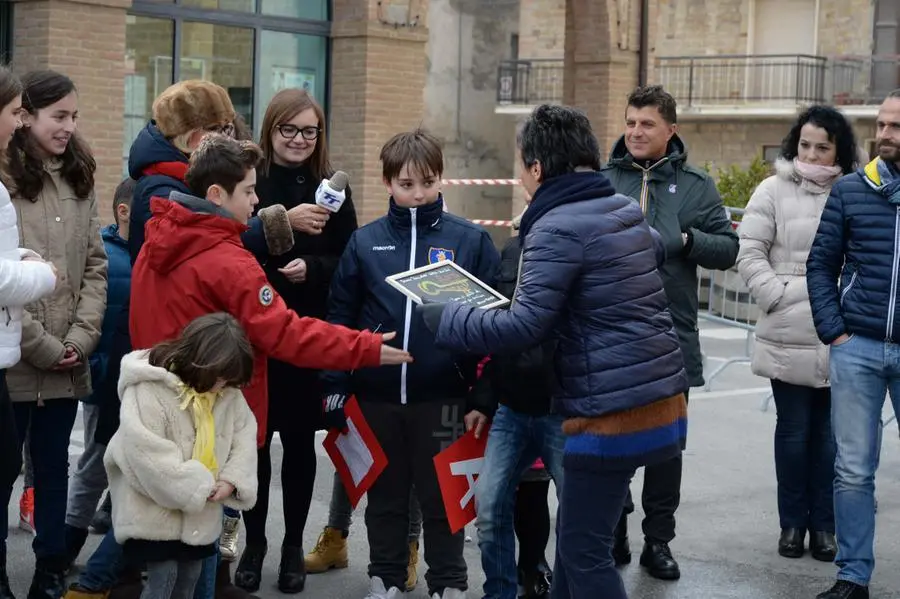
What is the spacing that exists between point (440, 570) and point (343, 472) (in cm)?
55

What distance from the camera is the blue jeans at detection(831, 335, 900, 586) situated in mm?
5969

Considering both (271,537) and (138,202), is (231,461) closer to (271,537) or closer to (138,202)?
(138,202)

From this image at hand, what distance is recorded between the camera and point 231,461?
15.8 feet

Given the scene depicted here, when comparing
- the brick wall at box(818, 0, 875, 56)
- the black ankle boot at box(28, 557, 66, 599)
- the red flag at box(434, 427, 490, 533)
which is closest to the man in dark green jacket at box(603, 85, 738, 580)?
the red flag at box(434, 427, 490, 533)

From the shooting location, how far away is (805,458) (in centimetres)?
695

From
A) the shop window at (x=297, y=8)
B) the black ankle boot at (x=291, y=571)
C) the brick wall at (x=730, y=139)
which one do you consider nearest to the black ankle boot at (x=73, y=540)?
A: the black ankle boot at (x=291, y=571)

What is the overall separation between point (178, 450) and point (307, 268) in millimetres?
1404

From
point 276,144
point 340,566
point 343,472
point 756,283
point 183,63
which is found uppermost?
point 183,63

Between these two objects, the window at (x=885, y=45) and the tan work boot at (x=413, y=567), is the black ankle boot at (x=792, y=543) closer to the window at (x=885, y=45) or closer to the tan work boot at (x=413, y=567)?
the tan work boot at (x=413, y=567)

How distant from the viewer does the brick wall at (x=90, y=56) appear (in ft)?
46.5

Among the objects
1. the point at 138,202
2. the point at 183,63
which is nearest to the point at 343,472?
the point at 138,202

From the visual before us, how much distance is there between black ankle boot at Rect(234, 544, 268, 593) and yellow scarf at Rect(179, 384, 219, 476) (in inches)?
53.2

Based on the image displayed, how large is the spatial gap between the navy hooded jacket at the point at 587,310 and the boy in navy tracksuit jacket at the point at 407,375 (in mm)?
813

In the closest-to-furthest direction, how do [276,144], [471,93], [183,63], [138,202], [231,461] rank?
1. [231,461]
2. [138,202]
3. [276,144]
4. [183,63]
5. [471,93]
